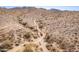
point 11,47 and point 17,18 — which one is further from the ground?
point 17,18

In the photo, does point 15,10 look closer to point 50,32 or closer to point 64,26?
point 50,32
